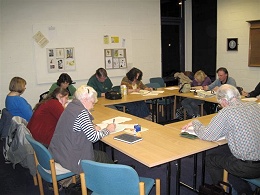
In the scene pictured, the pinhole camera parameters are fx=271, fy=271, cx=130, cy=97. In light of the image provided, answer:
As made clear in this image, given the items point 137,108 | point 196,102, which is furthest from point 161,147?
point 196,102

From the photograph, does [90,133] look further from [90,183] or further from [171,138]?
[171,138]

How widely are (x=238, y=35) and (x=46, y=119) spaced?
5.13 meters

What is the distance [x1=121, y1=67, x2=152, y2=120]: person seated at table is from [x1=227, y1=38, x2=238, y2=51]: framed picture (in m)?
2.68

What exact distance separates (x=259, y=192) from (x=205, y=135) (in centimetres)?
70

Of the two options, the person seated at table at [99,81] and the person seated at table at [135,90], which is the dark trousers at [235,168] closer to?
the person seated at table at [135,90]

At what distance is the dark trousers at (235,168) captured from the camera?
2.13m

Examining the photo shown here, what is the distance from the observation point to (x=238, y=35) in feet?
20.6

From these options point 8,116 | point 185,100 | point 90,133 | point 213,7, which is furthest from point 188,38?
point 90,133

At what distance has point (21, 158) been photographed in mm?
2988

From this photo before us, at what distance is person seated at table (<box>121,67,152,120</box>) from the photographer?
477 centimetres

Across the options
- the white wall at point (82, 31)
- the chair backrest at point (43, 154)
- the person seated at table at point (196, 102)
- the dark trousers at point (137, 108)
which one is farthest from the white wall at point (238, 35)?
the chair backrest at point (43, 154)

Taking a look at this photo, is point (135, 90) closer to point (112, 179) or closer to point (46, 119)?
point (46, 119)

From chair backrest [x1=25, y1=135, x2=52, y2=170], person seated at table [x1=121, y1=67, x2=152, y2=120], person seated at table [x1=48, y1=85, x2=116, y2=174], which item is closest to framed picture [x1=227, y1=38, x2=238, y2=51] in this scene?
person seated at table [x1=121, y1=67, x2=152, y2=120]

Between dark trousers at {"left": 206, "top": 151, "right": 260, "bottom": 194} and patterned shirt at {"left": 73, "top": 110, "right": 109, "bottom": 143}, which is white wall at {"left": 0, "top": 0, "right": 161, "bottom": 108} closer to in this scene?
patterned shirt at {"left": 73, "top": 110, "right": 109, "bottom": 143}
